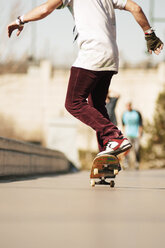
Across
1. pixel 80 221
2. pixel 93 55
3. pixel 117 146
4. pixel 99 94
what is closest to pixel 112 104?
pixel 99 94

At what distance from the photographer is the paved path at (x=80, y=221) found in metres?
2.14

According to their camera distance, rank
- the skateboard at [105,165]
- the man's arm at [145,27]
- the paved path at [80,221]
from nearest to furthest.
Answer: the paved path at [80,221] < the skateboard at [105,165] < the man's arm at [145,27]

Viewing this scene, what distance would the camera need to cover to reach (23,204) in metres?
3.45

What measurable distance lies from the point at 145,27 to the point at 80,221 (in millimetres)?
2990

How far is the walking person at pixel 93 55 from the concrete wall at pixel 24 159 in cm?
168

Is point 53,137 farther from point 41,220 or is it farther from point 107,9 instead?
point 41,220

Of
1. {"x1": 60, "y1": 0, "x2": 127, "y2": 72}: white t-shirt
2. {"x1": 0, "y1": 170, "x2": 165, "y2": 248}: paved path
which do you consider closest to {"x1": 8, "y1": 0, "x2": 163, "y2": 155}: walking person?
{"x1": 60, "y1": 0, "x2": 127, "y2": 72}: white t-shirt

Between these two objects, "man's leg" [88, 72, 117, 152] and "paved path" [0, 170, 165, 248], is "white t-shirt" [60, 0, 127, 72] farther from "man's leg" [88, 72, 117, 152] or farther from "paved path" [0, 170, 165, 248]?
"paved path" [0, 170, 165, 248]

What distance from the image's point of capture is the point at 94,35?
16.3 feet

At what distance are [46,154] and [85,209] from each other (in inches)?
276

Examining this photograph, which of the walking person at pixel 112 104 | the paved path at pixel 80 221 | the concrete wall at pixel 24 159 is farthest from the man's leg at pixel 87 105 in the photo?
the walking person at pixel 112 104

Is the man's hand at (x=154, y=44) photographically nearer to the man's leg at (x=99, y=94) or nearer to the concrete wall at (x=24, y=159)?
the man's leg at (x=99, y=94)

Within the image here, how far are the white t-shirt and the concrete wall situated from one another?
6.23 feet

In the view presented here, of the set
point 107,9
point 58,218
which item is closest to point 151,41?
point 107,9
